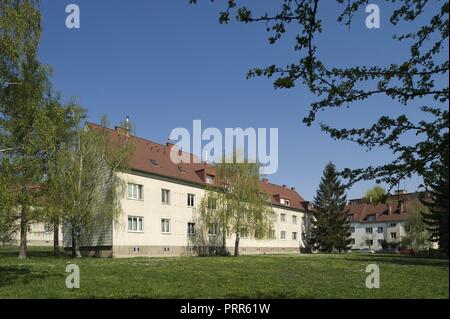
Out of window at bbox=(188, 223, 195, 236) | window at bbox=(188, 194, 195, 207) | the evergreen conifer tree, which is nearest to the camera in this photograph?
window at bbox=(188, 223, 195, 236)

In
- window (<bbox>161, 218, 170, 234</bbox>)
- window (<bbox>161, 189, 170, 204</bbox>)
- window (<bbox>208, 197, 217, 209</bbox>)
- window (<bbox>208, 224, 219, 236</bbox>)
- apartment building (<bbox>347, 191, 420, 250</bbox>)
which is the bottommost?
apartment building (<bbox>347, 191, 420, 250</bbox>)

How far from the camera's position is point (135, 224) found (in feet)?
134

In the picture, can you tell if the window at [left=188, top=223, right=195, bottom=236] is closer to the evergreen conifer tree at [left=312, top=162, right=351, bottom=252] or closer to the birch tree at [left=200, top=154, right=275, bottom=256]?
the birch tree at [left=200, top=154, right=275, bottom=256]

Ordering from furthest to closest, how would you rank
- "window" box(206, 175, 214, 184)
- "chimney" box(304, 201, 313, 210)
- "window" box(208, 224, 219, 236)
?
"chimney" box(304, 201, 313, 210), "window" box(206, 175, 214, 184), "window" box(208, 224, 219, 236)

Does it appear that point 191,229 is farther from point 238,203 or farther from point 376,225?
point 376,225

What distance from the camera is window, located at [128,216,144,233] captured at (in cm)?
4022

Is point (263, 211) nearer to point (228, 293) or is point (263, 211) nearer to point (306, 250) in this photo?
point (306, 250)

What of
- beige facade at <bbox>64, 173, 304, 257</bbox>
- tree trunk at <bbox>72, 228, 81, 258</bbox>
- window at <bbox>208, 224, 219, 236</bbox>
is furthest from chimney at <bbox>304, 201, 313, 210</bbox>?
tree trunk at <bbox>72, 228, 81, 258</bbox>

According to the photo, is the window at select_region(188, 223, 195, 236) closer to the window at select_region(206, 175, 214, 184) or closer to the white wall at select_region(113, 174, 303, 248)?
→ the white wall at select_region(113, 174, 303, 248)

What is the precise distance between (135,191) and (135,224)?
299 cm

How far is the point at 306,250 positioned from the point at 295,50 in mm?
70616

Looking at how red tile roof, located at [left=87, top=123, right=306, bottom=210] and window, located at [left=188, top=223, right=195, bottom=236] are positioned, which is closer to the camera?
red tile roof, located at [left=87, top=123, right=306, bottom=210]

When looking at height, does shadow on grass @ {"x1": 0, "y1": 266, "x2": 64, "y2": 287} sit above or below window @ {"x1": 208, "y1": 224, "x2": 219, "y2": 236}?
above

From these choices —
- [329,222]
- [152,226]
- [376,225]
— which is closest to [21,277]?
[152,226]
